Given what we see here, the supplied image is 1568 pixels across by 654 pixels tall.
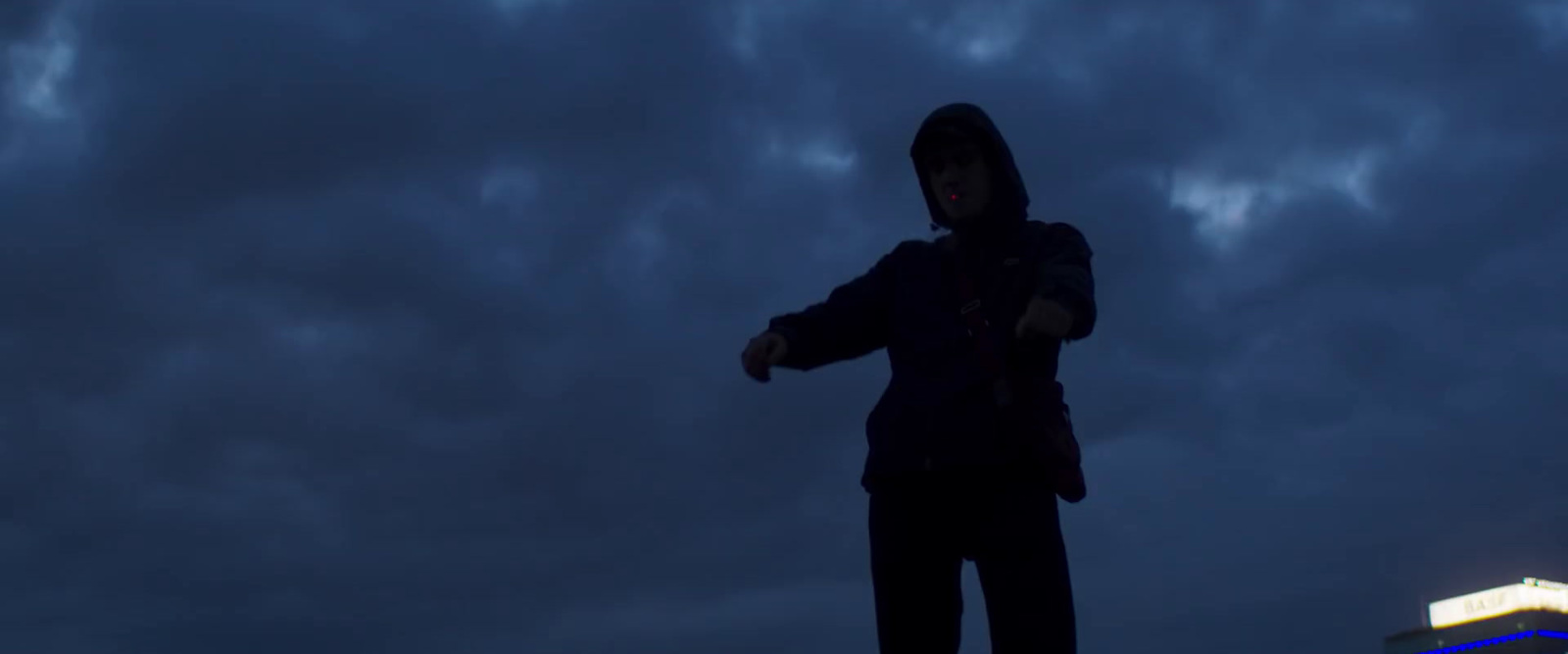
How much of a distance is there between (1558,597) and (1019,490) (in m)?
157

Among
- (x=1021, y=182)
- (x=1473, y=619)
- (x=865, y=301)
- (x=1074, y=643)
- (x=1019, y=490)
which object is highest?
(x=1473, y=619)

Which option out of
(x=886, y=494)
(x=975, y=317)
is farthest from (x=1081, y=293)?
(x=886, y=494)

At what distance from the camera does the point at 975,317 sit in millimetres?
4598

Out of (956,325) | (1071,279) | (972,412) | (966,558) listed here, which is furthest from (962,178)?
(966,558)

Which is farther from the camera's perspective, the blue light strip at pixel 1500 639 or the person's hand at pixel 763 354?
the blue light strip at pixel 1500 639

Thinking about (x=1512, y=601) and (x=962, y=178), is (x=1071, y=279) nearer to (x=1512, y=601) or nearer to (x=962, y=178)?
(x=962, y=178)

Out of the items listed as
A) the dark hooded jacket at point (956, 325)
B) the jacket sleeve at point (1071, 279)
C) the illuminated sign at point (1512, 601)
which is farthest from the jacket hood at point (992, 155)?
the illuminated sign at point (1512, 601)

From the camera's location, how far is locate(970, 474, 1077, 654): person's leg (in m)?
4.21

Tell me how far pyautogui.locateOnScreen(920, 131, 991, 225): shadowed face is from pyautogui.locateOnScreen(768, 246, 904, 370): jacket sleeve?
35 cm

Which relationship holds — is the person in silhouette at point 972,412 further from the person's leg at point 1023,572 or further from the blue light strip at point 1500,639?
the blue light strip at point 1500,639

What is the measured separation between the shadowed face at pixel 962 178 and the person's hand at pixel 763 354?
2.59 ft

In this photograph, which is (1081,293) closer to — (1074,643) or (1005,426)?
(1005,426)

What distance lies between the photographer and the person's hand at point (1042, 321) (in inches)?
160

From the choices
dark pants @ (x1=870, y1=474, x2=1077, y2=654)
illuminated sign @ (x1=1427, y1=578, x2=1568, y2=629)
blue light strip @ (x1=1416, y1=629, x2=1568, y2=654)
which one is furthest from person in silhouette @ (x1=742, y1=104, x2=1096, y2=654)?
illuminated sign @ (x1=1427, y1=578, x2=1568, y2=629)
